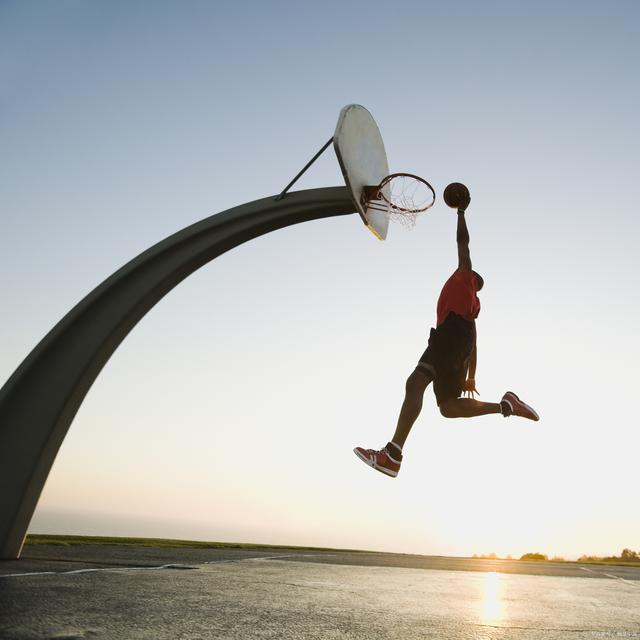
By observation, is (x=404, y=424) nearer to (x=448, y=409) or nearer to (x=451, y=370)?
(x=448, y=409)

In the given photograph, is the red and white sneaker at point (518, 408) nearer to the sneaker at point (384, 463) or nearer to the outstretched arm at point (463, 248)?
the sneaker at point (384, 463)

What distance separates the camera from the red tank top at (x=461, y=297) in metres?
6.22

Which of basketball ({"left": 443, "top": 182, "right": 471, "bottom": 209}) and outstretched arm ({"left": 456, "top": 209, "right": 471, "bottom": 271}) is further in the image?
basketball ({"left": 443, "top": 182, "right": 471, "bottom": 209})

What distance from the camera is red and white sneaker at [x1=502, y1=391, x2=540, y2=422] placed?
6262mm

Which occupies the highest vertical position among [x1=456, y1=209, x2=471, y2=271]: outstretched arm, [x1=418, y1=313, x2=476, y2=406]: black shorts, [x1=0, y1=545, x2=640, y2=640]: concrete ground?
[x1=456, y1=209, x2=471, y2=271]: outstretched arm

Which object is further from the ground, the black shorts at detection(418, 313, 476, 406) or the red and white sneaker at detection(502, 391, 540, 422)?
the black shorts at detection(418, 313, 476, 406)

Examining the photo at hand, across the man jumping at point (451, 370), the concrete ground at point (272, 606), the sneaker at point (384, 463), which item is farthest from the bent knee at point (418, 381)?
the concrete ground at point (272, 606)

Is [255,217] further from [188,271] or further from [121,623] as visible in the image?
[121,623]

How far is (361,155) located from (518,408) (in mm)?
4300

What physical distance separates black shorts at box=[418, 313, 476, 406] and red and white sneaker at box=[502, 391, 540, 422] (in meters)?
0.48

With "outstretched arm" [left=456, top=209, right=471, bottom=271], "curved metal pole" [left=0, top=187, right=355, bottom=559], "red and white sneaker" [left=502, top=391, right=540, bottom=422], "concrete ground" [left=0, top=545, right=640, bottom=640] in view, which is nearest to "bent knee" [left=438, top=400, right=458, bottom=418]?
"red and white sneaker" [left=502, top=391, right=540, bottom=422]

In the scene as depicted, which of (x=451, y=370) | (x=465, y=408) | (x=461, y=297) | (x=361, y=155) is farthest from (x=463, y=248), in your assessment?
(x=361, y=155)

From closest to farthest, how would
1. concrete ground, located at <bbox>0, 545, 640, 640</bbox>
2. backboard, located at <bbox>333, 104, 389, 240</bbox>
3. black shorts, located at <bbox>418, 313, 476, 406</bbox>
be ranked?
1. concrete ground, located at <bbox>0, 545, 640, 640</bbox>
2. black shorts, located at <bbox>418, 313, 476, 406</bbox>
3. backboard, located at <bbox>333, 104, 389, 240</bbox>

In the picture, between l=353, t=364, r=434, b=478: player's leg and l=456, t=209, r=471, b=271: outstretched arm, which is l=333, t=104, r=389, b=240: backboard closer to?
l=456, t=209, r=471, b=271: outstretched arm
